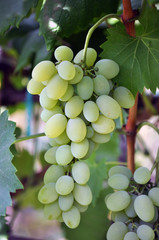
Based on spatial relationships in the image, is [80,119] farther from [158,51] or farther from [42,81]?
[158,51]

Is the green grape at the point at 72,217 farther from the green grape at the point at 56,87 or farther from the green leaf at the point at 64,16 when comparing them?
the green leaf at the point at 64,16

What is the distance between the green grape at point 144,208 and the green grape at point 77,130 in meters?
0.14

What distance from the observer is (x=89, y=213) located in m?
1.08

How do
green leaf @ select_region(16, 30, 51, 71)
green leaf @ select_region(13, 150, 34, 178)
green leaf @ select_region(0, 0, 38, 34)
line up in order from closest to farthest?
green leaf @ select_region(0, 0, 38, 34), green leaf @ select_region(16, 30, 51, 71), green leaf @ select_region(13, 150, 34, 178)

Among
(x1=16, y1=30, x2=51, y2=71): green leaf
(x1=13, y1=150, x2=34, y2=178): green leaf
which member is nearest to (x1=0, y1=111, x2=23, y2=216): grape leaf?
(x1=16, y1=30, x2=51, y2=71): green leaf

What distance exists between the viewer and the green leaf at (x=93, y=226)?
3.23 ft

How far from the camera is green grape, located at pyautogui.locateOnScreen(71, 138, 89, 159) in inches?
19.2

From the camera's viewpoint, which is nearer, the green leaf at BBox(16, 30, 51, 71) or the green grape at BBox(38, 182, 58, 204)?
the green grape at BBox(38, 182, 58, 204)

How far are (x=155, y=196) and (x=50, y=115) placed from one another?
212 mm

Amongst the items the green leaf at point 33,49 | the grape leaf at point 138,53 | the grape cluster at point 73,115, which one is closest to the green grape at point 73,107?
the grape cluster at point 73,115

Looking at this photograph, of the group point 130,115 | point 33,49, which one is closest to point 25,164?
point 33,49

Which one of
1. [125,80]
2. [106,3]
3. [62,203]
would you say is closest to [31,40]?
[106,3]

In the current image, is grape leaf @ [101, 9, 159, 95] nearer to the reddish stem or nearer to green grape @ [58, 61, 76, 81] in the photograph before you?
the reddish stem

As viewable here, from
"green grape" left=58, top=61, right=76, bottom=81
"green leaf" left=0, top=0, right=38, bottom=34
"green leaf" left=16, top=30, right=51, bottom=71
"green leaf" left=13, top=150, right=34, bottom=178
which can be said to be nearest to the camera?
"green grape" left=58, top=61, right=76, bottom=81
